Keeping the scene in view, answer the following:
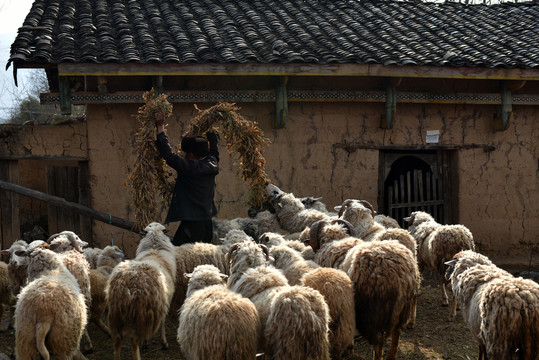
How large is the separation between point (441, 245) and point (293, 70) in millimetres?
3372

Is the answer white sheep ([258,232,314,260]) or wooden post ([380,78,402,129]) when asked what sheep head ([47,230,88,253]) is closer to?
white sheep ([258,232,314,260])

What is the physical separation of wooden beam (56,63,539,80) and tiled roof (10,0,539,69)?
3.4 inches

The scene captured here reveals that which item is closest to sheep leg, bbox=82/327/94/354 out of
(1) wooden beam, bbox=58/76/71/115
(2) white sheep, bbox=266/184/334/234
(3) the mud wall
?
(3) the mud wall

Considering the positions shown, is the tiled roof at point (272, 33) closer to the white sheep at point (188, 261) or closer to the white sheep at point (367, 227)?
the white sheep at point (367, 227)

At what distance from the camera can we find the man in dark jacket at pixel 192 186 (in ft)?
20.8

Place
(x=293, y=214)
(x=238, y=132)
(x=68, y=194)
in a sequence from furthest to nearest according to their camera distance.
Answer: (x=68, y=194), (x=293, y=214), (x=238, y=132)

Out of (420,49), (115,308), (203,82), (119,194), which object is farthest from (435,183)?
(115,308)

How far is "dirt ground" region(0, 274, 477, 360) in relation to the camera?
5.92 metres

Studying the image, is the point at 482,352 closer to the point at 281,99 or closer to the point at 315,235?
the point at 315,235

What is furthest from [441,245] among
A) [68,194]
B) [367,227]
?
[68,194]

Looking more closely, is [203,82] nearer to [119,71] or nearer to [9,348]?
[119,71]

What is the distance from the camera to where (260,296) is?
4793 mm

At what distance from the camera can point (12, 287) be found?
5973mm

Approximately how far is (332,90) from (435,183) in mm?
2637
